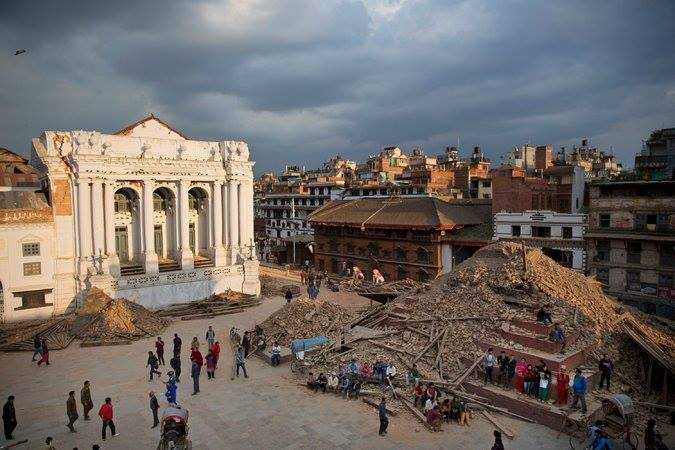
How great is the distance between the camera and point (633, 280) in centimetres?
3822

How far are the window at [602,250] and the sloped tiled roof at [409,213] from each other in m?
12.2

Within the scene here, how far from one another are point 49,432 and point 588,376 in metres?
22.7

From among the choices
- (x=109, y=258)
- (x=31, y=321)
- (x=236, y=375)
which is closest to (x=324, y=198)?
(x=109, y=258)

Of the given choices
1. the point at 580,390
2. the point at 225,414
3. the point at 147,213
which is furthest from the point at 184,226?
the point at 580,390

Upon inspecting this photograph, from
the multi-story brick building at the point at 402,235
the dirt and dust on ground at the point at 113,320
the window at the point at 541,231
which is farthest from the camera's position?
the multi-story brick building at the point at 402,235

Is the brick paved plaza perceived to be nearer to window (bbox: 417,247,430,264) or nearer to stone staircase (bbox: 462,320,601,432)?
stone staircase (bbox: 462,320,601,432)

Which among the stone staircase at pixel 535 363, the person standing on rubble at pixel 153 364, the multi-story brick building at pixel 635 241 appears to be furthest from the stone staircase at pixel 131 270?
the multi-story brick building at pixel 635 241

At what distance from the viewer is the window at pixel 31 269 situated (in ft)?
114

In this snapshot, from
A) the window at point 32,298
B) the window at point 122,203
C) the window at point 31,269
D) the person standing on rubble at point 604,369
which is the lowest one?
the person standing on rubble at point 604,369

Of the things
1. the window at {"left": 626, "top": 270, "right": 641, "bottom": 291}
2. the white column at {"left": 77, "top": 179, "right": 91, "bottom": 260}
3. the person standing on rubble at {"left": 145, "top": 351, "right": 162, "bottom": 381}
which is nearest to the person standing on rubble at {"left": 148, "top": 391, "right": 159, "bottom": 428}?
the person standing on rubble at {"left": 145, "top": 351, "right": 162, "bottom": 381}

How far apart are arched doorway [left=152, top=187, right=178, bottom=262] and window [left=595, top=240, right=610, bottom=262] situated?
122 feet

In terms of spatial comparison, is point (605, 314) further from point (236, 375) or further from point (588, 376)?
point (236, 375)

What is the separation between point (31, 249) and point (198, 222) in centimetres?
1473

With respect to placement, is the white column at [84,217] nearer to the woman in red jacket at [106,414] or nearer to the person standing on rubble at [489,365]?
the woman in red jacket at [106,414]
